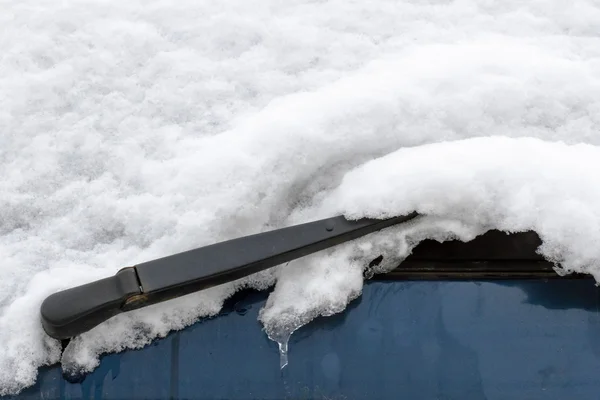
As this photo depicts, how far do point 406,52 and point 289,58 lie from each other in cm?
29

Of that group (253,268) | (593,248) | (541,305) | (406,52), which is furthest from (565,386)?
(406,52)

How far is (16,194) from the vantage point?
1261 mm

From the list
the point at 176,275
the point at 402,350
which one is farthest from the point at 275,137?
the point at 402,350

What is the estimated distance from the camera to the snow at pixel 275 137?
1162 mm

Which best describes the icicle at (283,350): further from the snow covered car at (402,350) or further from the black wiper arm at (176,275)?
the black wiper arm at (176,275)

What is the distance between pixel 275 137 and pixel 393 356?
518mm

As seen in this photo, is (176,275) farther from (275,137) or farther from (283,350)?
(275,137)

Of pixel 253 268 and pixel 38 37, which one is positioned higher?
pixel 38 37

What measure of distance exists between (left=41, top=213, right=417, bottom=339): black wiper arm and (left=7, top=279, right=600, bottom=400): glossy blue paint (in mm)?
87

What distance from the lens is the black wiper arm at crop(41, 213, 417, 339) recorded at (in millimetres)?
1041

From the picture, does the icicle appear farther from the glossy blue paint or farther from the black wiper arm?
the black wiper arm

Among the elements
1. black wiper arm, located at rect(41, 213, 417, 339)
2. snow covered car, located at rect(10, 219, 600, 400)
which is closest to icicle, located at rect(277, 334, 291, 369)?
snow covered car, located at rect(10, 219, 600, 400)

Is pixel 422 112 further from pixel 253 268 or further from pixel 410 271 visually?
pixel 253 268

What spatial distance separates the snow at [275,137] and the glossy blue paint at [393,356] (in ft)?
0.13
